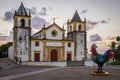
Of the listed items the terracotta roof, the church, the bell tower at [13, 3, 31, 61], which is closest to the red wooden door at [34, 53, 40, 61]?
the church

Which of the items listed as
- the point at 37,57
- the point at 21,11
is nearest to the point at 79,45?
the point at 37,57

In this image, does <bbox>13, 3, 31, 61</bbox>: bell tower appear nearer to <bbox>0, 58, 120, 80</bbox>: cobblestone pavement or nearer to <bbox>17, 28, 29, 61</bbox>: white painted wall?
<bbox>17, 28, 29, 61</bbox>: white painted wall

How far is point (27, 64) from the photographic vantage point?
38.6 m

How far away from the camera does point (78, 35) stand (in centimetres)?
4775

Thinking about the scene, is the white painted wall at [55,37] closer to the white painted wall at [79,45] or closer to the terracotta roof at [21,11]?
the white painted wall at [79,45]

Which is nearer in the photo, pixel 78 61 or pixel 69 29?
pixel 78 61

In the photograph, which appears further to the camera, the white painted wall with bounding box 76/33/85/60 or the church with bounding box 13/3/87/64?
the white painted wall with bounding box 76/33/85/60

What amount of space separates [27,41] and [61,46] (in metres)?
7.57

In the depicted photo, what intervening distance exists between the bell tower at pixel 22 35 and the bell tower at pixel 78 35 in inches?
409

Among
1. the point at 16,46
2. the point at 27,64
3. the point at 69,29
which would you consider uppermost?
the point at 69,29

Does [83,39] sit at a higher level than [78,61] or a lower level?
higher

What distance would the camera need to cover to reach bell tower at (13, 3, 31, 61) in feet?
136

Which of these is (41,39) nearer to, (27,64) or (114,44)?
(27,64)

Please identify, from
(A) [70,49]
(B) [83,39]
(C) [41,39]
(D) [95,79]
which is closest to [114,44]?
(B) [83,39]
